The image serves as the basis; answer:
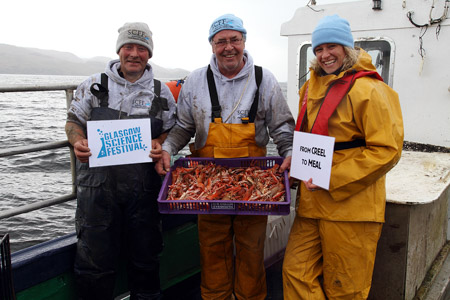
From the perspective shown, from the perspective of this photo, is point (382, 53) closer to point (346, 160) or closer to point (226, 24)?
point (226, 24)

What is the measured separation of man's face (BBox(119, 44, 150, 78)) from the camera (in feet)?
9.87

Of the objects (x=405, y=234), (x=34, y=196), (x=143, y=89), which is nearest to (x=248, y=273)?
(x=405, y=234)

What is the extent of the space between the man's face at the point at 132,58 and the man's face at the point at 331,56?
4.64 ft

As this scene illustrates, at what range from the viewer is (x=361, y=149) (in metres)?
2.62

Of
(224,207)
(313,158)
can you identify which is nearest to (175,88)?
(224,207)

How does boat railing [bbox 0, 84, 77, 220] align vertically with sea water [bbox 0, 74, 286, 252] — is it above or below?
Answer: above

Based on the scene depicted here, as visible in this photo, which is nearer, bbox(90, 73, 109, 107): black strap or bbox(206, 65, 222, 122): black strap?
bbox(90, 73, 109, 107): black strap

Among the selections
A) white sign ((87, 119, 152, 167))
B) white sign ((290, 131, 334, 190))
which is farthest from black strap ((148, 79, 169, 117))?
white sign ((290, 131, 334, 190))

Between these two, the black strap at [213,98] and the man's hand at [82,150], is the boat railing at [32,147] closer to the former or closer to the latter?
the man's hand at [82,150]

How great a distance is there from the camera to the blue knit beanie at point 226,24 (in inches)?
119

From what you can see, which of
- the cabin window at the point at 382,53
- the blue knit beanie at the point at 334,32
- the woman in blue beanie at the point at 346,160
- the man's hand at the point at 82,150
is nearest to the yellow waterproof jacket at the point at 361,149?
the woman in blue beanie at the point at 346,160

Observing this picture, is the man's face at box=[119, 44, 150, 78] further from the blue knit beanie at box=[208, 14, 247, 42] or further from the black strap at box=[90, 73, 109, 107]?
the blue knit beanie at box=[208, 14, 247, 42]

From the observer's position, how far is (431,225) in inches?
150

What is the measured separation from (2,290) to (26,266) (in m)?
0.81
